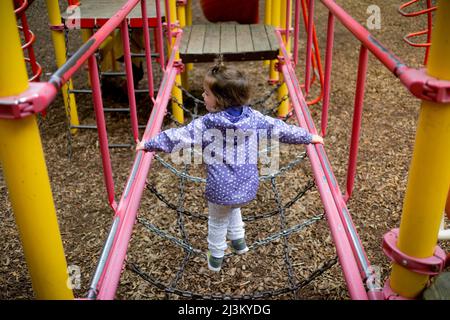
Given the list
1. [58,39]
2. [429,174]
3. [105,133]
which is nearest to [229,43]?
[58,39]

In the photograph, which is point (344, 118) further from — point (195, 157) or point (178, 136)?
point (178, 136)

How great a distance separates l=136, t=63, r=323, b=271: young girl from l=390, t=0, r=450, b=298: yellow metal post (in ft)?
2.92

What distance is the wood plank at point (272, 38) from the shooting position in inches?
151

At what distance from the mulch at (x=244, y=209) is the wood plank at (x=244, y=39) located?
0.84m

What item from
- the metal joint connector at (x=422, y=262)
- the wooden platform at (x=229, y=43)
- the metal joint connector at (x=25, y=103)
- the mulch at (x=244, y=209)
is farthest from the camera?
the wooden platform at (x=229, y=43)

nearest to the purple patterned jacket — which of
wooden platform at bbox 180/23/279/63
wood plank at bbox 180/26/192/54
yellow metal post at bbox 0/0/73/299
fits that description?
yellow metal post at bbox 0/0/73/299

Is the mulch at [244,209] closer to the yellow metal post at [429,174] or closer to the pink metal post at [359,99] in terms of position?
the pink metal post at [359,99]

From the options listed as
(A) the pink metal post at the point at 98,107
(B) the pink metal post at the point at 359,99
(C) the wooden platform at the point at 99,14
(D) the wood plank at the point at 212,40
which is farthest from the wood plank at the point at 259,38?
(A) the pink metal post at the point at 98,107

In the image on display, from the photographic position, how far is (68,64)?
1.39 metres

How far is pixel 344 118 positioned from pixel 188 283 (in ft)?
8.05

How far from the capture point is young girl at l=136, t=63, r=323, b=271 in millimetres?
1999

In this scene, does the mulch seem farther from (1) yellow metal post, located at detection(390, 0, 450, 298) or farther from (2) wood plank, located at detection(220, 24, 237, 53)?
(1) yellow metal post, located at detection(390, 0, 450, 298)
